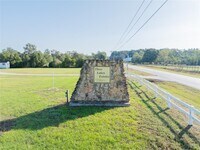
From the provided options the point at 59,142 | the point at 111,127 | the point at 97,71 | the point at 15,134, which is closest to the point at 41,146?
the point at 59,142

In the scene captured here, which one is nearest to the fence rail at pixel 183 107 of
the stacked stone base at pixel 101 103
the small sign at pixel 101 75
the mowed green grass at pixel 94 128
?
the mowed green grass at pixel 94 128

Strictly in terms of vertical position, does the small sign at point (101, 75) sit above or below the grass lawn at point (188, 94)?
above

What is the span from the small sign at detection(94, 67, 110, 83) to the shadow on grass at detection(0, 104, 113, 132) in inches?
60.5

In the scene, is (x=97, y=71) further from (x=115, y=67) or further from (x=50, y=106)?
(x=50, y=106)

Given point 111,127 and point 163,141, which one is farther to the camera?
point 111,127

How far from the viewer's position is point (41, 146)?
5.93m

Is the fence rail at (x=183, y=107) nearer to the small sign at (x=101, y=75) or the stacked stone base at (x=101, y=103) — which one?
the stacked stone base at (x=101, y=103)

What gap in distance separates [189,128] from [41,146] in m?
4.99

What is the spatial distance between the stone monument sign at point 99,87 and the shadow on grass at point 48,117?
701 millimetres

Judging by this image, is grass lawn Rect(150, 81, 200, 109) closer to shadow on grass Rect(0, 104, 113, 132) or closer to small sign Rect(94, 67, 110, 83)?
small sign Rect(94, 67, 110, 83)

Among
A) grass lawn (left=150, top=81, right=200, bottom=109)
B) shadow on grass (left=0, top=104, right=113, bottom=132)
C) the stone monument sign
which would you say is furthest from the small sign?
grass lawn (left=150, top=81, right=200, bottom=109)

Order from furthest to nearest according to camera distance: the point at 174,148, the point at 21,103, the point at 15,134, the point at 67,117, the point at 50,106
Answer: the point at 21,103 < the point at 50,106 < the point at 67,117 < the point at 15,134 < the point at 174,148

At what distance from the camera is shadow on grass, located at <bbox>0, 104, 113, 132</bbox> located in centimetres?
768

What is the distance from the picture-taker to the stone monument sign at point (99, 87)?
35.4 feet
